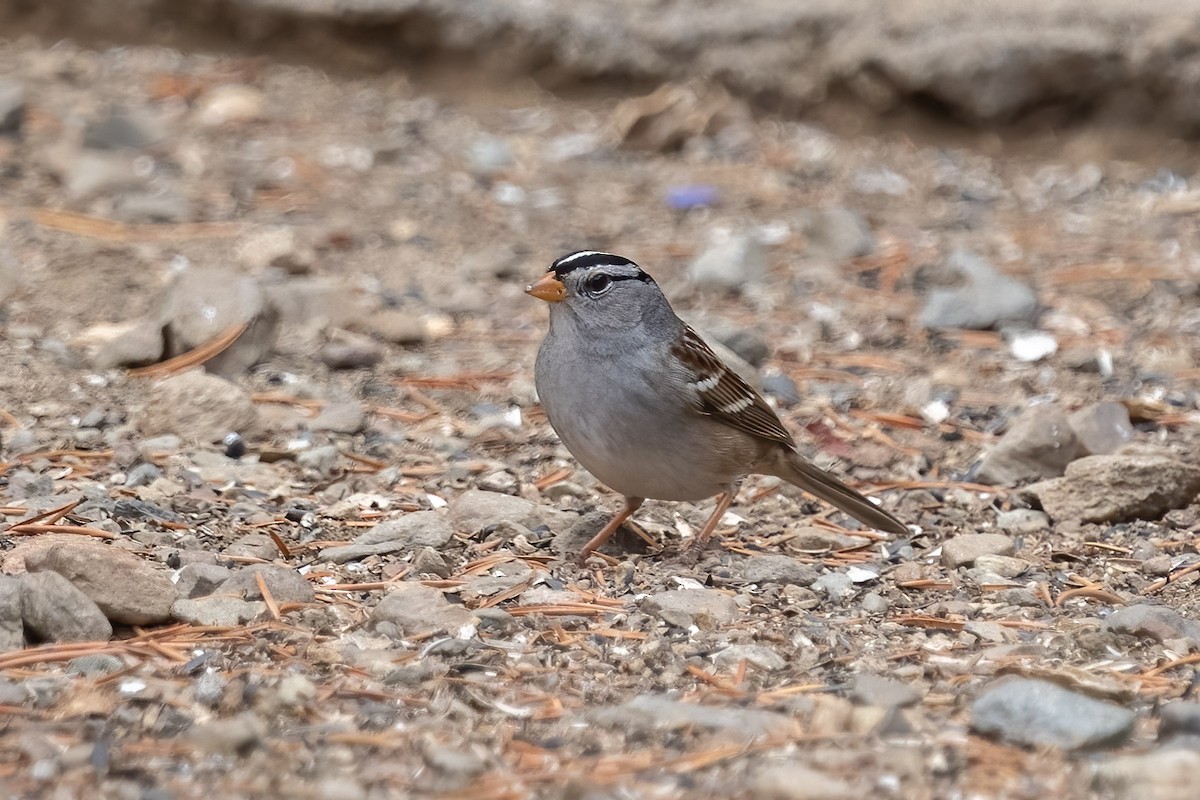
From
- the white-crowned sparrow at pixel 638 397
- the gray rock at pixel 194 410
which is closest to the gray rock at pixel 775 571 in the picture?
the white-crowned sparrow at pixel 638 397

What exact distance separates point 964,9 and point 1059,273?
1986 mm

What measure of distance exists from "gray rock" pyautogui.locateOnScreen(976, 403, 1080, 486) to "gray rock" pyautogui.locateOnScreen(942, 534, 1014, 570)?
64 cm

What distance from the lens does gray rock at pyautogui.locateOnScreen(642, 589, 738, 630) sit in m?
3.66

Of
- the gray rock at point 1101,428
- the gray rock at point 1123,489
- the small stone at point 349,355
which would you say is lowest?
the small stone at point 349,355

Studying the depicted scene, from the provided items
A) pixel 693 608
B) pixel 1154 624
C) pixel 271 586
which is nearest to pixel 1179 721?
pixel 1154 624

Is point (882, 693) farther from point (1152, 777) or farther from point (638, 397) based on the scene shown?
point (638, 397)

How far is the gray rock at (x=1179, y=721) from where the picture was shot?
9.45ft

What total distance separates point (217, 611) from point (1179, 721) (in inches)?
78.3

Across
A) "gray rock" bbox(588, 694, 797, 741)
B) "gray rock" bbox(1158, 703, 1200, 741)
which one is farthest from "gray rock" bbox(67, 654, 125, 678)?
"gray rock" bbox(1158, 703, 1200, 741)

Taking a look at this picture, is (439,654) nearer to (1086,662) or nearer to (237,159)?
(1086,662)

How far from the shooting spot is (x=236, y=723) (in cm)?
286

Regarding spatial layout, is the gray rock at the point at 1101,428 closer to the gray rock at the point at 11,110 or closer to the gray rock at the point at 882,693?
the gray rock at the point at 882,693

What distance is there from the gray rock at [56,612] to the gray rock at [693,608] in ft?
4.05

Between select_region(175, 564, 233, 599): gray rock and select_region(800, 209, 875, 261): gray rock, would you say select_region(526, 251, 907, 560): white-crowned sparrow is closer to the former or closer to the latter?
select_region(175, 564, 233, 599): gray rock
